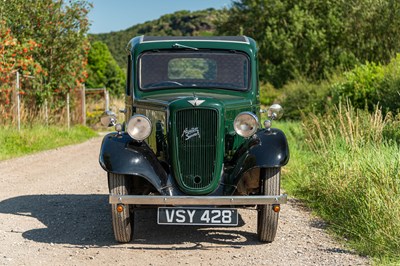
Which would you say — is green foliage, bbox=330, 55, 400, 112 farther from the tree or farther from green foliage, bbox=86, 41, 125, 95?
green foliage, bbox=86, 41, 125, 95

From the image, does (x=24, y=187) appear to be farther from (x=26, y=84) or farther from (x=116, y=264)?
(x=26, y=84)

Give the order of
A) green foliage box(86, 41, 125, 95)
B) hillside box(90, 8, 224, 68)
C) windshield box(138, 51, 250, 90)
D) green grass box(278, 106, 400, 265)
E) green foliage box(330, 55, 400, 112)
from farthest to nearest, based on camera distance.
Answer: hillside box(90, 8, 224, 68) → green foliage box(86, 41, 125, 95) → green foliage box(330, 55, 400, 112) → windshield box(138, 51, 250, 90) → green grass box(278, 106, 400, 265)

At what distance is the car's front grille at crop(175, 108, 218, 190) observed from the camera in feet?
21.2

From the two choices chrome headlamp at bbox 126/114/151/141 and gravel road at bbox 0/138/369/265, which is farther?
chrome headlamp at bbox 126/114/151/141

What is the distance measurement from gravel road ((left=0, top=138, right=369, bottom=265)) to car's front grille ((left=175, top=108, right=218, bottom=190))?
26.5 inches

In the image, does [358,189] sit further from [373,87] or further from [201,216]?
[373,87]

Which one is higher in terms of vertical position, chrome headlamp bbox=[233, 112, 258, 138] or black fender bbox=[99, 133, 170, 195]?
chrome headlamp bbox=[233, 112, 258, 138]

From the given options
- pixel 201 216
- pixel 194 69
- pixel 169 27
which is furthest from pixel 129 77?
Answer: pixel 169 27

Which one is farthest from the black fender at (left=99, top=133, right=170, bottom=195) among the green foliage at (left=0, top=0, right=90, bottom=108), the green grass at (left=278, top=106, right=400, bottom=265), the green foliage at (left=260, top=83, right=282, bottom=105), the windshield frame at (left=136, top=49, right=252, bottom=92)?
the green foliage at (left=260, top=83, right=282, bottom=105)

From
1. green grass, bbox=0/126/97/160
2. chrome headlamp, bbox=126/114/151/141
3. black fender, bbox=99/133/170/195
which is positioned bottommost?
green grass, bbox=0/126/97/160

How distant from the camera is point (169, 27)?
98125 mm

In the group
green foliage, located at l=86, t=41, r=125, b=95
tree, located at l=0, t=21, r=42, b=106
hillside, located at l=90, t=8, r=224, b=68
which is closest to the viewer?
tree, located at l=0, t=21, r=42, b=106

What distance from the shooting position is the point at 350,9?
33562mm

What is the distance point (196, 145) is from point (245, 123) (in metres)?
0.53
